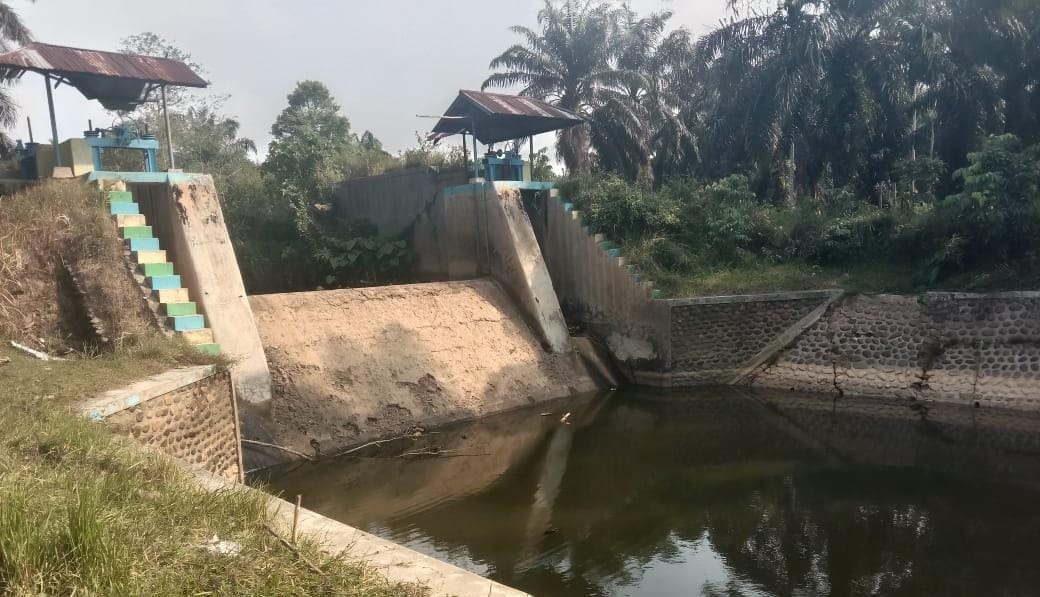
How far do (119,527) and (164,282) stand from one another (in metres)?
6.39

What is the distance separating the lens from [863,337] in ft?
39.0

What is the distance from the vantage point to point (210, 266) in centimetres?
941

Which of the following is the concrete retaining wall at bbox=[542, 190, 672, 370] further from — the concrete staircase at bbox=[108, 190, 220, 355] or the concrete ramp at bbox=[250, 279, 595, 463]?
the concrete staircase at bbox=[108, 190, 220, 355]

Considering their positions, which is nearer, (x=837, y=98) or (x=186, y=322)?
(x=186, y=322)

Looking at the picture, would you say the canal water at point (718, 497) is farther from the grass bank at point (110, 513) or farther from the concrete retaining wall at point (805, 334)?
the grass bank at point (110, 513)

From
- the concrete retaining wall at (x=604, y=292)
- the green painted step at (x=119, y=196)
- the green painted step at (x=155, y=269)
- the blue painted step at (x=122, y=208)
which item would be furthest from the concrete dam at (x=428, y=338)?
the green painted step at (x=119, y=196)

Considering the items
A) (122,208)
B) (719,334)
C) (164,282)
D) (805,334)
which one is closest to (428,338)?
(164,282)

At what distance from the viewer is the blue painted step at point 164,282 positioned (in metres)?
8.65

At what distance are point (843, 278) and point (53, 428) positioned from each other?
41.9 ft

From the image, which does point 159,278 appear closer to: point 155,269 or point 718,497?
point 155,269

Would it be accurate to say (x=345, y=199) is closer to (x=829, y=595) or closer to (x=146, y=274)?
(x=146, y=274)

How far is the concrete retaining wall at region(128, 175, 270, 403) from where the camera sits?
9109 millimetres

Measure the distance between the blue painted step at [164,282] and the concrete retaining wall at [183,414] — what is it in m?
1.93

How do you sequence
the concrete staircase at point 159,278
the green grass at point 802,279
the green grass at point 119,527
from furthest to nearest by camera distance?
the green grass at point 802,279, the concrete staircase at point 159,278, the green grass at point 119,527
